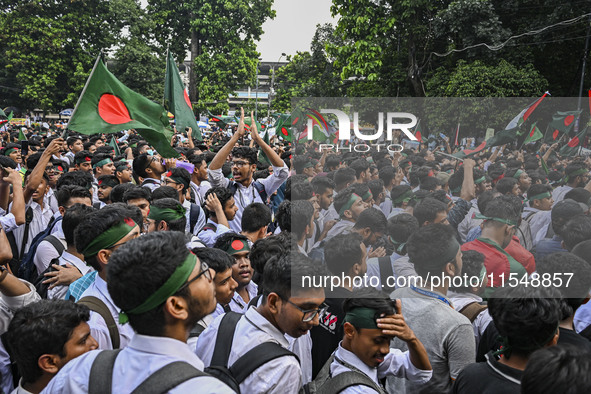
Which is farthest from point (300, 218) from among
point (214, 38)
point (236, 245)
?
point (214, 38)

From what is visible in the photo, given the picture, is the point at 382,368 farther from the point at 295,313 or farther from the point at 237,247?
the point at 237,247

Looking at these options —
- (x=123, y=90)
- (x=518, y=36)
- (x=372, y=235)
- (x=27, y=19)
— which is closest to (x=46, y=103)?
(x=27, y=19)

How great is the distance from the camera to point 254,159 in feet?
17.0

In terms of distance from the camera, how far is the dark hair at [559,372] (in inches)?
54.9

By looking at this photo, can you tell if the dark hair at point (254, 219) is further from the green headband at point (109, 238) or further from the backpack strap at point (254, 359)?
the backpack strap at point (254, 359)

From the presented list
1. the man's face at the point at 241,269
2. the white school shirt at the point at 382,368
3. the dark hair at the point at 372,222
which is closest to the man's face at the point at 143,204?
the man's face at the point at 241,269

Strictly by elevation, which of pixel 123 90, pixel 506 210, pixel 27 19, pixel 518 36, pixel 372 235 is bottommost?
pixel 372 235

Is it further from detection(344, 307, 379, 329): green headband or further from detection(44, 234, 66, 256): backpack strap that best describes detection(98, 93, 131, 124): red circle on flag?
detection(344, 307, 379, 329): green headband

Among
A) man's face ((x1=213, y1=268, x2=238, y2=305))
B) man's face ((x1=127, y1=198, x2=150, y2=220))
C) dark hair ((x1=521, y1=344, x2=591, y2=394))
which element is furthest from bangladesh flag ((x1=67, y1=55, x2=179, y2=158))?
dark hair ((x1=521, y1=344, x2=591, y2=394))

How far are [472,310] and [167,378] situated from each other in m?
1.89

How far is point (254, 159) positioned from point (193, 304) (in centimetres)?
369

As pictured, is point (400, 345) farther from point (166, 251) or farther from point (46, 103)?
point (46, 103)

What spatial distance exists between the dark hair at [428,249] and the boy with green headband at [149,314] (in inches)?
54.0

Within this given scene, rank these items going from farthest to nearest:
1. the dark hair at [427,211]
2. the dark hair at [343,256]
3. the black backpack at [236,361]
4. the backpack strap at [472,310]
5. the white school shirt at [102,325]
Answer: the dark hair at [427,211] < the dark hair at [343,256] < the backpack strap at [472,310] < the white school shirt at [102,325] < the black backpack at [236,361]
